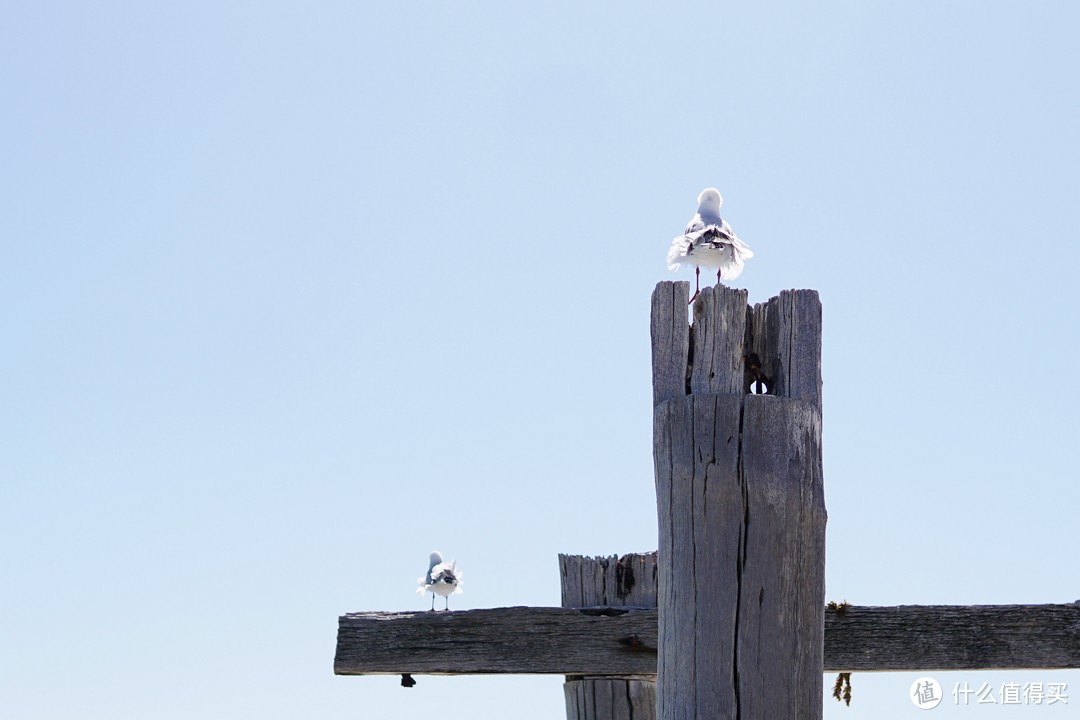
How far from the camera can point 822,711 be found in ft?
11.1

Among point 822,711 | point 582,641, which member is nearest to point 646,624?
point 582,641

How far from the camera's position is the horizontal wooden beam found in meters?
4.61

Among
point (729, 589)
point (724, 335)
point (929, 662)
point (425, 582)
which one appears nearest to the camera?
Result: point (729, 589)

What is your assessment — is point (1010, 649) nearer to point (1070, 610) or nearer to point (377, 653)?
point (1070, 610)

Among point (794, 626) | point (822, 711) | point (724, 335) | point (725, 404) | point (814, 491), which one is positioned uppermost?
point (724, 335)

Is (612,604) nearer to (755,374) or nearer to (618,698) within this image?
(618,698)

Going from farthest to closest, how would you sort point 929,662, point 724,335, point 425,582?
point 425,582 < point 929,662 < point 724,335

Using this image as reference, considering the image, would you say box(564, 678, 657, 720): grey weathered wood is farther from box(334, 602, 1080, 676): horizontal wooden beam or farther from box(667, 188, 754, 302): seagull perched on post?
box(667, 188, 754, 302): seagull perched on post

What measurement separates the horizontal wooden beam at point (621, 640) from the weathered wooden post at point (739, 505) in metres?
1.28

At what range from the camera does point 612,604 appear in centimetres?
498

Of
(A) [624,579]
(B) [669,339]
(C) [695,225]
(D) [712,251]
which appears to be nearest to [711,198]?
(C) [695,225]

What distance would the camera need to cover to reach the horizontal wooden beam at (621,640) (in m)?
4.61

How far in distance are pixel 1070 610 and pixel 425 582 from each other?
14.9 m

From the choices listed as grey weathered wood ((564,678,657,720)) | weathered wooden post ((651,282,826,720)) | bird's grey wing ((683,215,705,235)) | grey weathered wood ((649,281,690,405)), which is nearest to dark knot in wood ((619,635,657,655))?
grey weathered wood ((564,678,657,720))
